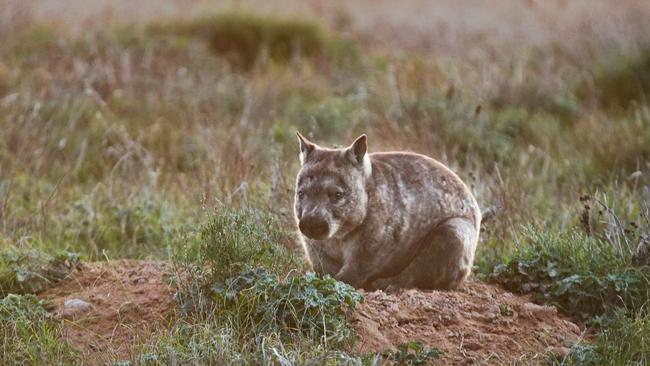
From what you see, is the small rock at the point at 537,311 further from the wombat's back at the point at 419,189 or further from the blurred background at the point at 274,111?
the blurred background at the point at 274,111

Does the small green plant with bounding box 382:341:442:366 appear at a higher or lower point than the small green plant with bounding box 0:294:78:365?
higher

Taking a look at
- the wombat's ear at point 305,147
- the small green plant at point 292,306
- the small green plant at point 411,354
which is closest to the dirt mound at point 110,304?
the small green plant at point 292,306

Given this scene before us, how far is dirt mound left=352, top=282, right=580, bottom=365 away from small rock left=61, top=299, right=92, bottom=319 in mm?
1668

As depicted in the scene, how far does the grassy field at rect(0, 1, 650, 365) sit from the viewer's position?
6.01 metres

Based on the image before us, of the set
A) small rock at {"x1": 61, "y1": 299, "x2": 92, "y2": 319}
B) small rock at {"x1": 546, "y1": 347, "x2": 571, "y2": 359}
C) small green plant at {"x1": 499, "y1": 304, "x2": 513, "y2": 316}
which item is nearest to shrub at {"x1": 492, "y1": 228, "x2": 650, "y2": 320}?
small green plant at {"x1": 499, "y1": 304, "x2": 513, "y2": 316}

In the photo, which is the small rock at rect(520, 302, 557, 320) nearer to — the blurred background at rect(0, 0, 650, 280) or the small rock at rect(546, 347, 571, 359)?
the small rock at rect(546, 347, 571, 359)

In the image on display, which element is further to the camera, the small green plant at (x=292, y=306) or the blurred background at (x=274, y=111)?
the blurred background at (x=274, y=111)

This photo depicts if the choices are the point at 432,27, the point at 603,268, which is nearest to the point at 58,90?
the point at 603,268

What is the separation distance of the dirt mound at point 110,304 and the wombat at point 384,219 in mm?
1008

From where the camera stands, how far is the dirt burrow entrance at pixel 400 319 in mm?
5914

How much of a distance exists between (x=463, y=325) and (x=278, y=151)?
3.19m

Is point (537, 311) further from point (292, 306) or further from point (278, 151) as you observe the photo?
point (278, 151)

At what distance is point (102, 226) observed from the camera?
28.7ft

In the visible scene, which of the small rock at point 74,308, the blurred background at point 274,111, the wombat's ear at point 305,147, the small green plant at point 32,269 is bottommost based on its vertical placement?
the blurred background at point 274,111
